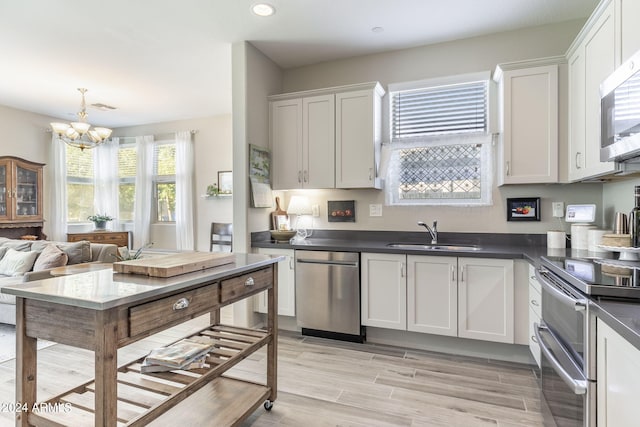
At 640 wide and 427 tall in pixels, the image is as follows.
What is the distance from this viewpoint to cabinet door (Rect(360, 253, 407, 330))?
2842mm

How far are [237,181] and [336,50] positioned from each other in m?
1.61

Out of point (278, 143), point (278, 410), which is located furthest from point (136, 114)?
point (278, 410)

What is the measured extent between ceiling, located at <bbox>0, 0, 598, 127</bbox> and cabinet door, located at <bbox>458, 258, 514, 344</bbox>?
1975 millimetres

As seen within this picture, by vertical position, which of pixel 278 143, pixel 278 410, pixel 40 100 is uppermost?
pixel 40 100

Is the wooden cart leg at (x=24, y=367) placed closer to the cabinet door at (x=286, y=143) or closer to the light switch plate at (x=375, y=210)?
the cabinet door at (x=286, y=143)

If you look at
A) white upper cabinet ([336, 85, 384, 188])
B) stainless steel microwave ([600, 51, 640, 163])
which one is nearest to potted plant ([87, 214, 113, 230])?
white upper cabinet ([336, 85, 384, 188])

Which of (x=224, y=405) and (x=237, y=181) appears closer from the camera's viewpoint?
(x=224, y=405)

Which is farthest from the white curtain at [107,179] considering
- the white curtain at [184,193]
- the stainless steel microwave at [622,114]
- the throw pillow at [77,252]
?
the stainless steel microwave at [622,114]

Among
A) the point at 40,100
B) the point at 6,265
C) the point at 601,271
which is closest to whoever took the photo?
the point at 601,271

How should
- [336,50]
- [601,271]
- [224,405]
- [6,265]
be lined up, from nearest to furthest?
[601,271] → [224,405] → [336,50] → [6,265]

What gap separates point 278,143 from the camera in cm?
359

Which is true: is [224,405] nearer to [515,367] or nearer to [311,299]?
[311,299]

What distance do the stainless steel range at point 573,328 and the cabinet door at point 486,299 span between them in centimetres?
67

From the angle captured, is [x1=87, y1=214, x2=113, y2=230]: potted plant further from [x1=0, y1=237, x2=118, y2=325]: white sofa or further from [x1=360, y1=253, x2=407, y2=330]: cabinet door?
[x1=360, y1=253, x2=407, y2=330]: cabinet door
